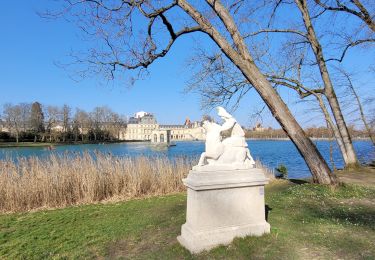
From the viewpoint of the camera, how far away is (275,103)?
8758mm

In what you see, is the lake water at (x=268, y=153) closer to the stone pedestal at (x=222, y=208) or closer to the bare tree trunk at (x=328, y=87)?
the bare tree trunk at (x=328, y=87)

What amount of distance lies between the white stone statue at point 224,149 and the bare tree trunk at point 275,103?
13.3 feet

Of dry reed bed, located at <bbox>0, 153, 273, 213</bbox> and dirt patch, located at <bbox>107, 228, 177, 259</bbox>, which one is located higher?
dry reed bed, located at <bbox>0, 153, 273, 213</bbox>

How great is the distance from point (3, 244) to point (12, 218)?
2.03 meters

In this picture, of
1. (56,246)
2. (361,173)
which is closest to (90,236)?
(56,246)

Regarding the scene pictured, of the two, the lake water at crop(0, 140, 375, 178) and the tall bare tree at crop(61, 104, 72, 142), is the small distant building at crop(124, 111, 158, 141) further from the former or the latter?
the lake water at crop(0, 140, 375, 178)

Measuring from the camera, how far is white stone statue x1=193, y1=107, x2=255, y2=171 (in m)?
4.75

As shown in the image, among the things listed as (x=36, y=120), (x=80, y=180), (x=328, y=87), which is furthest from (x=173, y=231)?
(x=36, y=120)

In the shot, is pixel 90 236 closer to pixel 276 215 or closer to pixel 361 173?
pixel 276 215

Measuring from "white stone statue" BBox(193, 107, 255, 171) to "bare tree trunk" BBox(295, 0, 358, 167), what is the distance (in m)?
7.97

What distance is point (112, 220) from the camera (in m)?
6.62

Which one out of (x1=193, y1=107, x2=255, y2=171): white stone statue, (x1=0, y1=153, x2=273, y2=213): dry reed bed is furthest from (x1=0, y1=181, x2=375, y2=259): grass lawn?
(x1=193, y1=107, x2=255, y2=171): white stone statue

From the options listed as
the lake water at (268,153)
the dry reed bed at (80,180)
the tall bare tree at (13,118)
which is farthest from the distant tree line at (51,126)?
the dry reed bed at (80,180)

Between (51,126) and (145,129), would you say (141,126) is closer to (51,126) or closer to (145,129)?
(145,129)
